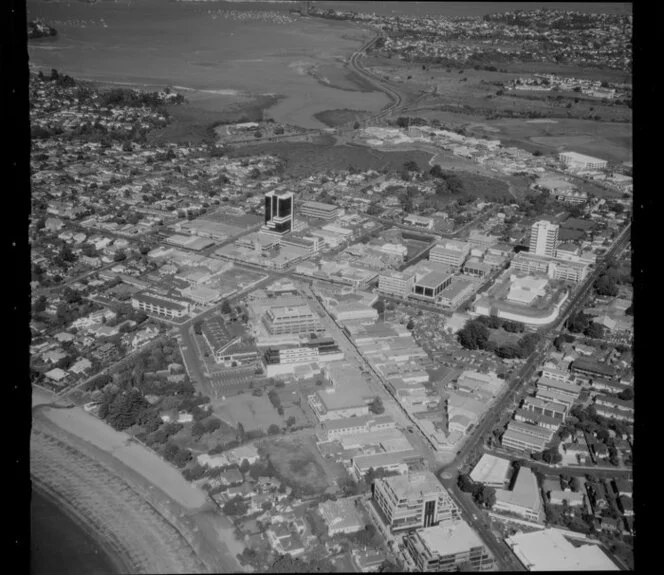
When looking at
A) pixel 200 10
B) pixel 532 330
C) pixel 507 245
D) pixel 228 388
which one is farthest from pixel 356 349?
pixel 200 10

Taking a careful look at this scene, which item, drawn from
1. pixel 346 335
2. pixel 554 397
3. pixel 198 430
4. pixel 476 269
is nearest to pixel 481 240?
pixel 476 269

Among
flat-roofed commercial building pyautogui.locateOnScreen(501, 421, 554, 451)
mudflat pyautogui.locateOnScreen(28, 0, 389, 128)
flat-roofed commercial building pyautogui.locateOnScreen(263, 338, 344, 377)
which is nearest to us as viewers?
flat-roofed commercial building pyautogui.locateOnScreen(501, 421, 554, 451)

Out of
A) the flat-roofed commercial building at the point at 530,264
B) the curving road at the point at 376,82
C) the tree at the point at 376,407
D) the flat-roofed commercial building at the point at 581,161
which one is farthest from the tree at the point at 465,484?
the curving road at the point at 376,82

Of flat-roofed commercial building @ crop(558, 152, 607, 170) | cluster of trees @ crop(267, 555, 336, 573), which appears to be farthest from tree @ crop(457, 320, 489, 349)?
flat-roofed commercial building @ crop(558, 152, 607, 170)

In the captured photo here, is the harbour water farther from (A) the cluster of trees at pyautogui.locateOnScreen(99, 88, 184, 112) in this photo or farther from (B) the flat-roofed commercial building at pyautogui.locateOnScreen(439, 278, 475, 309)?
(A) the cluster of trees at pyautogui.locateOnScreen(99, 88, 184, 112)

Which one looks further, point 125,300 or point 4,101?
point 125,300

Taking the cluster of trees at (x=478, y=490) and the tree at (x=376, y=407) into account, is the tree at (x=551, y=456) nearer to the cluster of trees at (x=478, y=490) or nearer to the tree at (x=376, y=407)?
the cluster of trees at (x=478, y=490)
